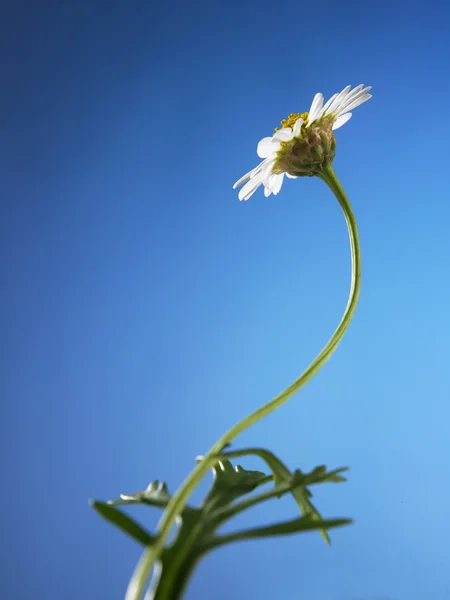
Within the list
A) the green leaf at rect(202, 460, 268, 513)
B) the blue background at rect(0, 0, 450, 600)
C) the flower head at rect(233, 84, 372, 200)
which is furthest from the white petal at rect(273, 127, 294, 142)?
the blue background at rect(0, 0, 450, 600)

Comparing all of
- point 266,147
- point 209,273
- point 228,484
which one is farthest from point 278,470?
point 209,273

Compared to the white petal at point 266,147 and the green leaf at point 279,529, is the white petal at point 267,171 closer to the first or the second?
the white petal at point 266,147

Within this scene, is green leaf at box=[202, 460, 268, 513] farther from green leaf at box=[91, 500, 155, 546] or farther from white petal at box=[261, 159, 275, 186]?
white petal at box=[261, 159, 275, 186]

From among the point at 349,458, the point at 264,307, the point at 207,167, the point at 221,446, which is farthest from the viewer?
the point at 207,167

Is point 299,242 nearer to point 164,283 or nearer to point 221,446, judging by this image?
point 164,283

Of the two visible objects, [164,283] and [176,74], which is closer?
[164,283]

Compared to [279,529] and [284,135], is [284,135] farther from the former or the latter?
[279,529]

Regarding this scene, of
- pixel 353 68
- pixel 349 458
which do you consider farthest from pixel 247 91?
pixel 349 458
